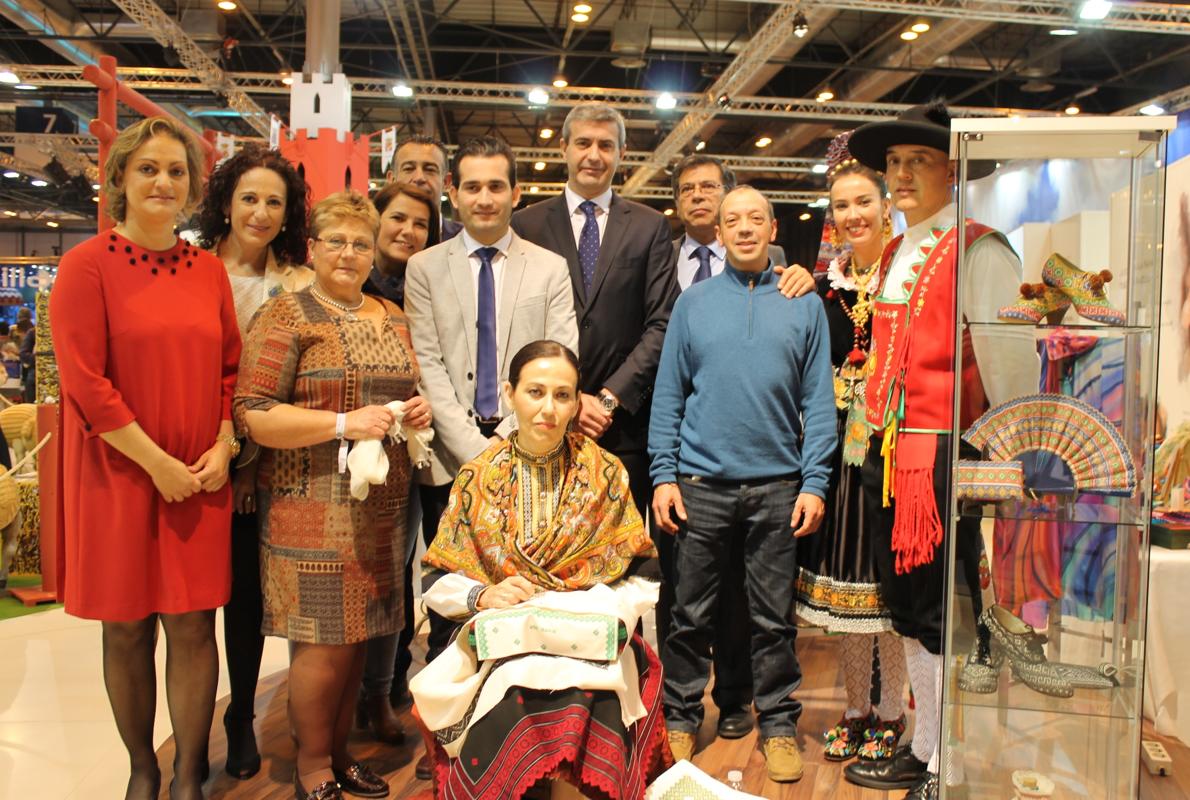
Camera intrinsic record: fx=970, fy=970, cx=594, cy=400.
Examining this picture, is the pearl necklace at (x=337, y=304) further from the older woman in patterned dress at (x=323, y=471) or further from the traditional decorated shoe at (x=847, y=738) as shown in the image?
the traditional decorated shoe at (x=847, y=738)

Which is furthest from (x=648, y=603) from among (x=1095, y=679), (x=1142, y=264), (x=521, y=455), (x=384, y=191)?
(x=384, y=191)

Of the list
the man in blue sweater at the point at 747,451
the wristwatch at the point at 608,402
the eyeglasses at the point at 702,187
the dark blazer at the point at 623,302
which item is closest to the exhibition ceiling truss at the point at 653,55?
the eyeglasses at the point at 702,187

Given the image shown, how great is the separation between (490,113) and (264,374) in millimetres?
13856

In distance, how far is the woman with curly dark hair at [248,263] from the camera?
3166 millimetres

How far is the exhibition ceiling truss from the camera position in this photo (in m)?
10.5

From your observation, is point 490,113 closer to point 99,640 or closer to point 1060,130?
point 99,640

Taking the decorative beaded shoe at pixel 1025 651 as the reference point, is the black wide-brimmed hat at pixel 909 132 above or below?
above

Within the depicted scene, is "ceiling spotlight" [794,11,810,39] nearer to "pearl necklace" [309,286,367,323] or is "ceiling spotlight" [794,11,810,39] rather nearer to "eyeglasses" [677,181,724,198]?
"eyeglasses" [677,181,724,198]

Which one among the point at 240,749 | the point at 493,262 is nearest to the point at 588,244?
the point at 493,262

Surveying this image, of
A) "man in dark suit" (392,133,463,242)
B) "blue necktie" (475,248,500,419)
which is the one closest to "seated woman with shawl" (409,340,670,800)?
"blue necktie" (475,248,500,419)

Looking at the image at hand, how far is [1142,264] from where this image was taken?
2457 mm

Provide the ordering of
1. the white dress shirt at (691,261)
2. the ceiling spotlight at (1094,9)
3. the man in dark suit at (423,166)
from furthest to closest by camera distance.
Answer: the ceiling spotlight at (1094,9) → the man in dark suit at (423,166) → the white dress shirt at (691,261)

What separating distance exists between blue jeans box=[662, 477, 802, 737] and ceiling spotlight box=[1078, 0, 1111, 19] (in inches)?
313

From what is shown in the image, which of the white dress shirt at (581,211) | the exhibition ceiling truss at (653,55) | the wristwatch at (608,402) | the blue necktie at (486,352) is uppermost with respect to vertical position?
the exhibition ceiling truss at (653,55)
